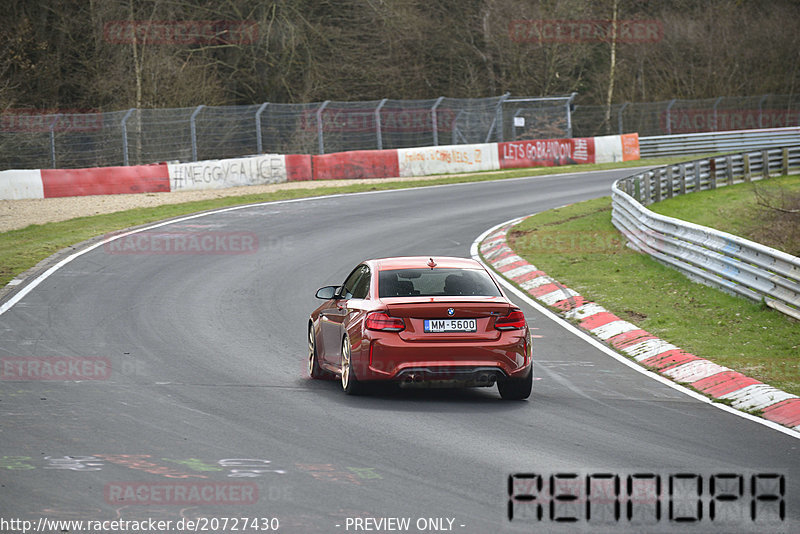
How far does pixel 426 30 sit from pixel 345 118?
575 inches

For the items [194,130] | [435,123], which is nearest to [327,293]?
[194,130]

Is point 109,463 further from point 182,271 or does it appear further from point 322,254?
point 322,254

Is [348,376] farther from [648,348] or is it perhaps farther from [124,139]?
[124,139]

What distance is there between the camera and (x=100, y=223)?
82.1 ft

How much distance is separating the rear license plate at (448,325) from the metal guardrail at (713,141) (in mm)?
37387

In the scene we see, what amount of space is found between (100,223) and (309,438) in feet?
59.7

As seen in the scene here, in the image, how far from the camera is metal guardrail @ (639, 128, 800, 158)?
45.5m

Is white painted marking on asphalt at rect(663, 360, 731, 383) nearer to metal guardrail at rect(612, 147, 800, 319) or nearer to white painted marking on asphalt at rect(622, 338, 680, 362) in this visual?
white painted marking on asphalt at rect(622, 338, 680, 362)

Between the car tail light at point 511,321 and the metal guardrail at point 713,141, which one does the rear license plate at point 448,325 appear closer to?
the car tail light at point 511,321

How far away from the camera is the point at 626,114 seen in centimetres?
4972

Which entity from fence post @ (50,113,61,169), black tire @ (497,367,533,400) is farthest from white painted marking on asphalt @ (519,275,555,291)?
fence post @ (50,113,61,169)

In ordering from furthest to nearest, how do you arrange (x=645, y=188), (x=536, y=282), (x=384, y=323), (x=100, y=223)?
1. (x=645, y=188)
2. (x=100, y=223)
3. (x=536, y=282)
4. (x=384, y=323)

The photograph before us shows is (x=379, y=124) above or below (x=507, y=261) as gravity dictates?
above

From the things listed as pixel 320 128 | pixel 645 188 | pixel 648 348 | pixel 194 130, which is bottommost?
pixel 648 348
